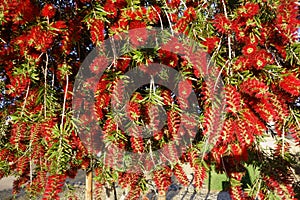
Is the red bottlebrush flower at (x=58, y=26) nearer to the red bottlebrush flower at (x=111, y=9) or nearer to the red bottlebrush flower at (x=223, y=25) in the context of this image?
the red bottlebrush flower at (x=111, y=9)

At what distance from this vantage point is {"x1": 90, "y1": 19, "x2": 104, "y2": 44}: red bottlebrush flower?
0.59m

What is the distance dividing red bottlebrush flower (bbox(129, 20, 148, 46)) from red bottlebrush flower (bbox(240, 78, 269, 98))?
22cm

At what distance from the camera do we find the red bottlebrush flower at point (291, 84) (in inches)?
21.5

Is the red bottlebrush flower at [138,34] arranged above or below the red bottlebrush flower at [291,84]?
above

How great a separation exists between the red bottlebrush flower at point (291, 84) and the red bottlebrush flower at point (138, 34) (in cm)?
30

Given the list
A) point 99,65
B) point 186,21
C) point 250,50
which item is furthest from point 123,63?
point 250,50

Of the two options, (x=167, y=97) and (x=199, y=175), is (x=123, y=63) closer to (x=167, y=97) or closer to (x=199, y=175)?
(x=167, y=97)

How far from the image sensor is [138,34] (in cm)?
58

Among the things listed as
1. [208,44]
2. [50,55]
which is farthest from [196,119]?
[50,55]

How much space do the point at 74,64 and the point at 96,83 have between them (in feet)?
0.79

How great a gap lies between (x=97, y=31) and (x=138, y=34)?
0.09 metres

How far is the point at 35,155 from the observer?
72cm

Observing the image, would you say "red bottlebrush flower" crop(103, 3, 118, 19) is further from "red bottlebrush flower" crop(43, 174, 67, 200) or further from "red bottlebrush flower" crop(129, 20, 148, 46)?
"red bottlebrush flower" crop(43, 174, 67, 200)

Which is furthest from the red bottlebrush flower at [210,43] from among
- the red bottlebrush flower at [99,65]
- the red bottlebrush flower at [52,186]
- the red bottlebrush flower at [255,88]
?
the red bottlebrush flower at [52,186]
